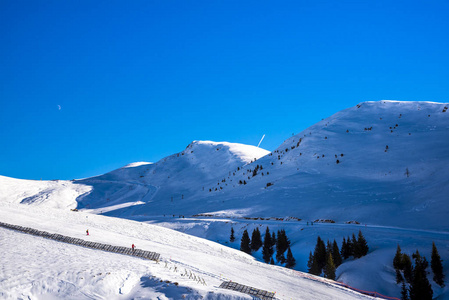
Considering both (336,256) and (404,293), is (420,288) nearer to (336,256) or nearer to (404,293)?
(404,293)

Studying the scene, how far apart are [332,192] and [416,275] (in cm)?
3588

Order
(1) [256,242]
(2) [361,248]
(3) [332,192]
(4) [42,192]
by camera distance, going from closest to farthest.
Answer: (2) [361,248] → (1) [256,242] → (3) [332,192] → (4) [42,192]

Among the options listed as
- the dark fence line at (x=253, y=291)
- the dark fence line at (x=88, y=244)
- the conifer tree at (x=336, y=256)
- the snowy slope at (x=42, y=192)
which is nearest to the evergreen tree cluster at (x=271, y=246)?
the conifer tree at (x=336, y=256)

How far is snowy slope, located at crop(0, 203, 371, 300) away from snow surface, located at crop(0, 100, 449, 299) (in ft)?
32.5

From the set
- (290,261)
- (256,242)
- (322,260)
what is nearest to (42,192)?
(256,242)

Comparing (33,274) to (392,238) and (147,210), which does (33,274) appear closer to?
(392,238)

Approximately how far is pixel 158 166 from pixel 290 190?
98.5 metres

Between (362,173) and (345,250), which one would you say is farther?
(362,173)

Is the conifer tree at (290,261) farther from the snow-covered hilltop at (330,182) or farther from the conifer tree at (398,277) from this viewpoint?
the snow-covered hilltop at (330,182)

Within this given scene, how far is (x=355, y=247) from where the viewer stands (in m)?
37.3

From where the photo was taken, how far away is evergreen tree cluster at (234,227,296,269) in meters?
41.3

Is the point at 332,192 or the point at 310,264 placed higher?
the point at 332,192

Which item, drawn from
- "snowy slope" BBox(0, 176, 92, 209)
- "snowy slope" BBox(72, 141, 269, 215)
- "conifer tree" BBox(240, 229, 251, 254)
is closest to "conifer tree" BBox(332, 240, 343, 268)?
"conifer tree" BBox(240, 229, 251, 254)

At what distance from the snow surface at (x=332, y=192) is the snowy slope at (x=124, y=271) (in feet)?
32.5
